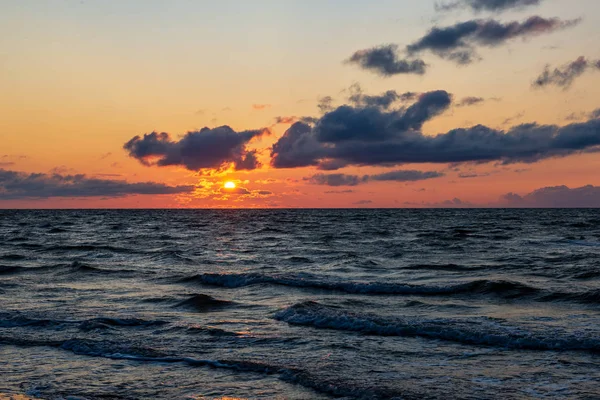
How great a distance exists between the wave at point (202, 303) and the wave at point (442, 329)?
287 centimetres

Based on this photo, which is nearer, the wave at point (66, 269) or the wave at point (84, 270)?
the wave at point (84, 270)

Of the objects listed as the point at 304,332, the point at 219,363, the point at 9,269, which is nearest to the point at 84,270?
the point at 9,269

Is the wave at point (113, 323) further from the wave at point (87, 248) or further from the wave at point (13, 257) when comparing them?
the wave at point (87, 248)

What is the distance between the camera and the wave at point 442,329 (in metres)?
13.1

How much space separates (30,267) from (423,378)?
89.6 ft

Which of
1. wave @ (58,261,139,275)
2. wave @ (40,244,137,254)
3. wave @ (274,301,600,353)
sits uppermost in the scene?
wave @ (274,301,600,353)

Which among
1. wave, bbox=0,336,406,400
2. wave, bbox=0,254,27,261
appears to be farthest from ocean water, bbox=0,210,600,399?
wave, bbox=0,254,27,261

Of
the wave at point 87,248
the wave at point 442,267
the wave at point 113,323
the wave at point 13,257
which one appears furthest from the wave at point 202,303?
the wave at point 87,248

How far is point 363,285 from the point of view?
22.7 m

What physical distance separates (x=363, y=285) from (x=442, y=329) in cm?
821

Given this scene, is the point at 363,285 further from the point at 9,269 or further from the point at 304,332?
the point at 9,269

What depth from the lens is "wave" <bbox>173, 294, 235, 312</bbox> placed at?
19.0 meters

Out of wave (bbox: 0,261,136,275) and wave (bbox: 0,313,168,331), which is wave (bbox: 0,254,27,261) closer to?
wave (bbox: 0,261,136,275)

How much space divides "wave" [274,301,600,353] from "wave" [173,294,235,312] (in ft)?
9.40
